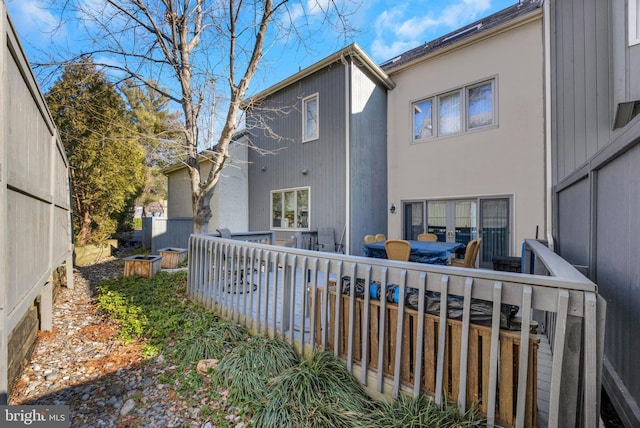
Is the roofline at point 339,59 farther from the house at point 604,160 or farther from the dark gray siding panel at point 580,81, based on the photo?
the dark gray siding panel at point 580,81

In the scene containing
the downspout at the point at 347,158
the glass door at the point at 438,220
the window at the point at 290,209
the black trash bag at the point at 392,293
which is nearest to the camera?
the black trash bag at the point at 392,293

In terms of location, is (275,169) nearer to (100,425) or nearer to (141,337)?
(141,337)

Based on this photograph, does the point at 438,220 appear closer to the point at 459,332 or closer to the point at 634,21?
the point at 634,21

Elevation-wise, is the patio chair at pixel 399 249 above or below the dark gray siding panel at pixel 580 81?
below

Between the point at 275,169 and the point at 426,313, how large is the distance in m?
9.08

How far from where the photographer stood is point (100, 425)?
2.28 m

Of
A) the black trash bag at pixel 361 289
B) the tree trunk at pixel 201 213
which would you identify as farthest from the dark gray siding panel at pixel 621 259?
the tree trunk at pixel 201 213

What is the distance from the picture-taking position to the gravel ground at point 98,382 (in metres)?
2.38

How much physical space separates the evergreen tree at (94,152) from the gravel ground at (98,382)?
652cm

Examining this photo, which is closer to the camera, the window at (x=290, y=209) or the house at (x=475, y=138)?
the house at (x=475, y=138)

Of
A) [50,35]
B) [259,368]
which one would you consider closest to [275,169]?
[50,35]

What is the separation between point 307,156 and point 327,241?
300cm

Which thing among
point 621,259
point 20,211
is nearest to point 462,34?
point 621,259

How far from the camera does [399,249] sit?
5.13 meters
